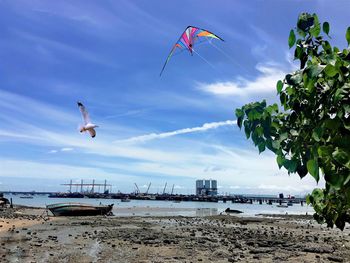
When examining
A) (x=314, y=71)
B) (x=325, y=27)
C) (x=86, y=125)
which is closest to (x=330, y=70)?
(x=314, y=71)

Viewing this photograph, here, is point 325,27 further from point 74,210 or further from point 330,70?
point 74,210

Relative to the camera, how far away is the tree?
9.21 feet

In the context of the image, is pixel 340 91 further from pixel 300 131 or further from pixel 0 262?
pixel 0 262

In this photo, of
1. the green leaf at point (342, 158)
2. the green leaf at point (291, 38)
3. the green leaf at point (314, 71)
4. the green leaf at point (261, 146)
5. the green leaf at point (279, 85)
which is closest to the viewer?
the green leaf at point (342, 158)

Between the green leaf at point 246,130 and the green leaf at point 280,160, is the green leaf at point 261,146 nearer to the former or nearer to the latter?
the green leaf at point 246,130

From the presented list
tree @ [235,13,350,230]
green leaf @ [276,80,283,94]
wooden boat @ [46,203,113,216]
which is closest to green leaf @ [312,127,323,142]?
tree @ [235,13,350,230]

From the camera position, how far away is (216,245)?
69.5 feet

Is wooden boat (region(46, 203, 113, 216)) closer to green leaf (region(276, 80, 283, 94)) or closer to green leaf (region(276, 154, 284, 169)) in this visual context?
green leaf (region(276, 154, 284, 169))

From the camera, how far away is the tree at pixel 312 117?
281 cm

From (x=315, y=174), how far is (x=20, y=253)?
56.7 ft

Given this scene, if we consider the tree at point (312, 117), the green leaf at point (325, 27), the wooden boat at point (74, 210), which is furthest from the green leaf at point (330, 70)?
the wooden boat at point (74, 210)

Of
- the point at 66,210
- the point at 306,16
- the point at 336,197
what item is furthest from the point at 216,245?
the point at 66,210

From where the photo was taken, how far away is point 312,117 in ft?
11.1

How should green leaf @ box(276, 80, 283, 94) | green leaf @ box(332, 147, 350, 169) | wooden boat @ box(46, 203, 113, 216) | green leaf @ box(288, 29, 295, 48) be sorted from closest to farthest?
green leaf @ box(332, 147, 350, 169) → green leaf @ box(288, 29, 295, 48) → green leaf @ box(276, 80, 283, 94) → wooden boat @ box(46, 203, 113, 216)
